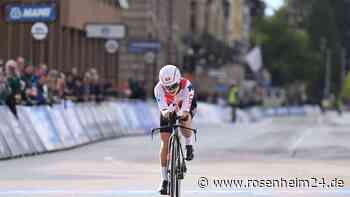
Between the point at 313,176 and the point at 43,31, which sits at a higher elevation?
the point at 43,31

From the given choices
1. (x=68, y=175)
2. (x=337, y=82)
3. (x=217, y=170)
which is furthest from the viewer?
(x=337, y=82)

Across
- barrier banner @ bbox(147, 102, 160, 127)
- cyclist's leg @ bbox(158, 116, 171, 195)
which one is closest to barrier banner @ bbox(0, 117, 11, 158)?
cyclist's leg @ bbox(158, 116, 171, 195)

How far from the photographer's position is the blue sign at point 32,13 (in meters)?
28.0

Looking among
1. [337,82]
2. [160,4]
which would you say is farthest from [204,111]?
[337,82]

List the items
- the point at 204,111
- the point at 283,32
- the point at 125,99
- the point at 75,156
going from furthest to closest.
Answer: the point at 283,32 < the point at 204,111 < the point at 125,99 < the point at 75,156

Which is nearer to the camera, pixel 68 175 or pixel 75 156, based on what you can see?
pixel 68 175

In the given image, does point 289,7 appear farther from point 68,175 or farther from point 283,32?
point 68,175

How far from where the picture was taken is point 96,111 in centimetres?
2912

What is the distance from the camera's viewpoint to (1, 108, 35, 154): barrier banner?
2130cm

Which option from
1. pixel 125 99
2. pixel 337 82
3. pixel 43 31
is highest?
pixel 43 31

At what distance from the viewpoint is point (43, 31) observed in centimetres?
2784

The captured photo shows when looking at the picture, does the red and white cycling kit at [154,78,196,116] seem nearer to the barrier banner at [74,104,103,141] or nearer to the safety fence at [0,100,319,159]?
the safety fence at [0,100,319,159]

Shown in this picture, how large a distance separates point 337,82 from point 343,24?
1806cm

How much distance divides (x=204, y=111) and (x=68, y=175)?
3135 cm
